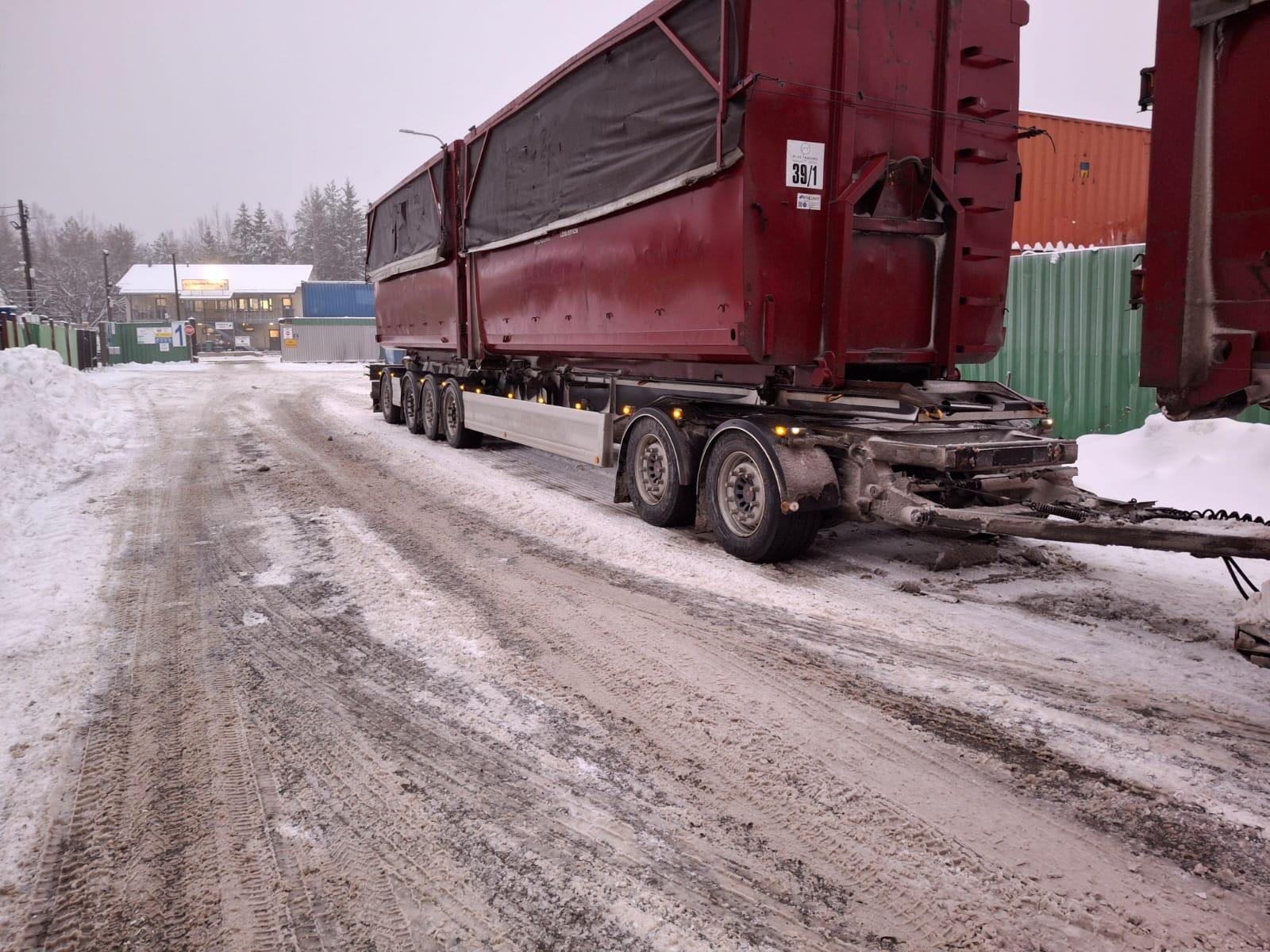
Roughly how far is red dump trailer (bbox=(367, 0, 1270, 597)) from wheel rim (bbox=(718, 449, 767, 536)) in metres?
0.02

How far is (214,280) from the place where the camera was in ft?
277

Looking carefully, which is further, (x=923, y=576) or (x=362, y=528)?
(x=362, y=528)

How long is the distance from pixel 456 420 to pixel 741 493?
800 cm

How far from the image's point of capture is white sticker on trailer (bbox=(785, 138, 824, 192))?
584 centimetres

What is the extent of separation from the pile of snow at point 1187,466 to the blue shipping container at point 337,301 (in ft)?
216

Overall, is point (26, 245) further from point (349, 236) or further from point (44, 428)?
point (349, 236)

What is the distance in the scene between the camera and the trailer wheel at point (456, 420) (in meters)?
13.4

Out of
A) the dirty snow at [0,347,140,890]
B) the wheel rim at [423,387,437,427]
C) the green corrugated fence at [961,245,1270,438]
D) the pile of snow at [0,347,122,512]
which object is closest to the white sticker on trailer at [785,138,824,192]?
the dirty snow at [0,347,140,890]

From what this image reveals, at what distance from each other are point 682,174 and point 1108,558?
4.54 meters

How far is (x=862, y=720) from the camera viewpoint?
3738mm

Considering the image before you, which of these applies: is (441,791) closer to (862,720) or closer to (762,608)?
(862,720)

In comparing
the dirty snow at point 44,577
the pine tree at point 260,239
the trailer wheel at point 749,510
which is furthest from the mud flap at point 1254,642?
the pine tree at point 260,239

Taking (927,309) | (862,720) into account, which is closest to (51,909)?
(862,720)

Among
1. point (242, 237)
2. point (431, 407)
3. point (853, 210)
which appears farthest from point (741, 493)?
point (242, 237)
